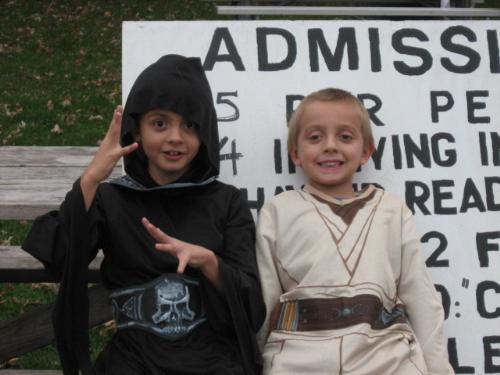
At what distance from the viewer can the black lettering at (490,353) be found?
3.30 metres

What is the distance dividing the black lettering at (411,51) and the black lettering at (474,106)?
187 mm

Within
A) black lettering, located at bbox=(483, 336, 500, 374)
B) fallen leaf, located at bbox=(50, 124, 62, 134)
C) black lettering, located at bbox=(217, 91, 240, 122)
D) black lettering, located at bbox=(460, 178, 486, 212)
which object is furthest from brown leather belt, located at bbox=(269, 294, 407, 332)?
fallen leaf, located at bbox=(50, 124, 62, 134)

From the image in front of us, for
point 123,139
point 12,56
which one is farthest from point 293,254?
point 12,56

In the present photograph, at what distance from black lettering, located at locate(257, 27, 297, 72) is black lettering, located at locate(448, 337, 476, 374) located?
113 centimetres

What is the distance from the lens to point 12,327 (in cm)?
390

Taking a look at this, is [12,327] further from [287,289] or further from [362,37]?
[362,37]

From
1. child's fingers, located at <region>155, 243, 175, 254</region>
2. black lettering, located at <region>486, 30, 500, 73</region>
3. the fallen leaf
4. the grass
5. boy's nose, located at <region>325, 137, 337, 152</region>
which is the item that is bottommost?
child's fingers, located at <region>155, 243, 175, 254</region>

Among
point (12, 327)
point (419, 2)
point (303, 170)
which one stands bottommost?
point (12, 327)

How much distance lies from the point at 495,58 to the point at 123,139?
148 centimetres

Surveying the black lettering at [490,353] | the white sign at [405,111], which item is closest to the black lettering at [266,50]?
the white sign at [405,111]

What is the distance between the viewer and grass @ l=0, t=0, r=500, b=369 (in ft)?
17.8

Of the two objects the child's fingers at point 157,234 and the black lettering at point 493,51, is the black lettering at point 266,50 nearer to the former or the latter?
the black lettering at point 493,51

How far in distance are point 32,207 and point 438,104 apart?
149 cm

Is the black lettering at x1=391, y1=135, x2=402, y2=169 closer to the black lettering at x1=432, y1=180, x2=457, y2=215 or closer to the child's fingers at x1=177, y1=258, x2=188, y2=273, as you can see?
the black lettering at x1=432, y1=180, x2=457, y2=215
